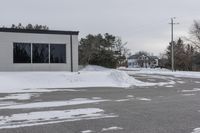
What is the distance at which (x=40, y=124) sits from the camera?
28.2ft

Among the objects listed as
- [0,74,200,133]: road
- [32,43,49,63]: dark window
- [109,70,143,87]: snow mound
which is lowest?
[0,74,200,133]: road

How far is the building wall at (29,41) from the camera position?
81.1 ft

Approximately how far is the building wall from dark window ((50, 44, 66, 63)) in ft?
0.82

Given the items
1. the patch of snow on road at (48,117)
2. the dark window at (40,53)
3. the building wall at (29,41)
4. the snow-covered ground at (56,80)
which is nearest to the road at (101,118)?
the patch of snow on road at (48,117)

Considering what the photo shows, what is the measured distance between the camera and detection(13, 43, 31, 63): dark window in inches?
987

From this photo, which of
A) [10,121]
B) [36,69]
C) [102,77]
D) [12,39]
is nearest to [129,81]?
[102,77]

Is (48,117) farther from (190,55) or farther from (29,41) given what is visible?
(190,55)

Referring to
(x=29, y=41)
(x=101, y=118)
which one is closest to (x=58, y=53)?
(x=29, y=41)

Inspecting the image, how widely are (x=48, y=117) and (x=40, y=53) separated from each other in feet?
54.7

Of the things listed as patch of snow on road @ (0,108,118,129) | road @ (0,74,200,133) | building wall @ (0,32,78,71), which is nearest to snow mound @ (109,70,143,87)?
building wall @ (0,32,78,71)

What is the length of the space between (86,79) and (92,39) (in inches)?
1175

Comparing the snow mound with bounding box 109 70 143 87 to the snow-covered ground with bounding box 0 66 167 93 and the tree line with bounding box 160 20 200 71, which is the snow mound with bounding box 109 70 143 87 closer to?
the snow-covered ground with bounding box 0 66 167 93

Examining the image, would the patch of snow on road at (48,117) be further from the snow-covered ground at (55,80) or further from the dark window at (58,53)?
the dark window at (58,53)

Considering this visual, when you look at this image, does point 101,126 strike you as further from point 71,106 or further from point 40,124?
point 71,106
